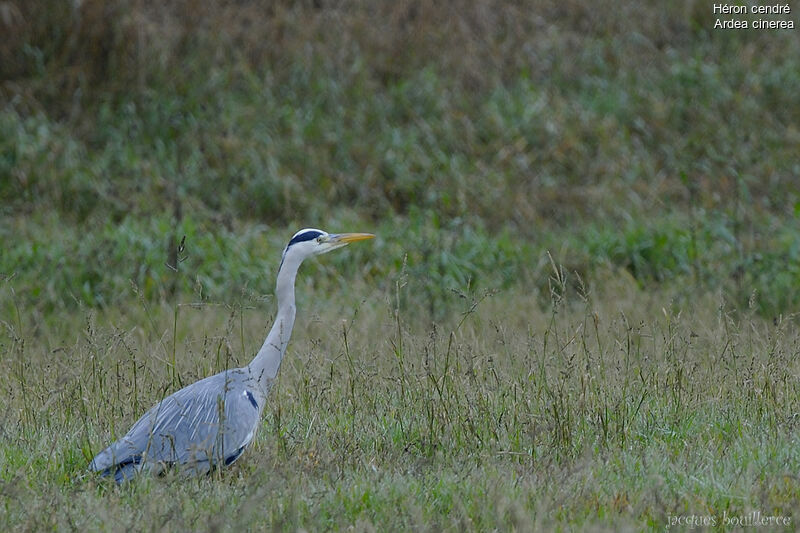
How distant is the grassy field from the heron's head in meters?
0.33

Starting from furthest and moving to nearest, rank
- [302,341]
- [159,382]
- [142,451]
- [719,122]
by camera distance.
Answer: [719,122] → [302,341] → [159,382] → [142,451]

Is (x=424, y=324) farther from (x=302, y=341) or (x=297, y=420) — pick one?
(x=297, y=420)

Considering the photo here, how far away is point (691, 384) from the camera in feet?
19.8

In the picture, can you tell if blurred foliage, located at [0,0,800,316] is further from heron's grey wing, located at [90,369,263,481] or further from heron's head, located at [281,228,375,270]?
heron's grey wing, located at [90,369,263,481]

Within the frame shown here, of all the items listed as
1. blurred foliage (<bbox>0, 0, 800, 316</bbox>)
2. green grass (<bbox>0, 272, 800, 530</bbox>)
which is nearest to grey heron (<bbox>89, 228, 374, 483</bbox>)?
green grass (<bbox>0, 272, 800, 530</bbox>)

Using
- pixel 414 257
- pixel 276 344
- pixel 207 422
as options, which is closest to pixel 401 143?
pixel 414 257

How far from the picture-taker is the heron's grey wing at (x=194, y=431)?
4.79 metres

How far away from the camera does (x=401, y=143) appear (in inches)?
528

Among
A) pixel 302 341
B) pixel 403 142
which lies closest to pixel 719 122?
pixel 403 142

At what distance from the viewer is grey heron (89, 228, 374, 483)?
15.8ft

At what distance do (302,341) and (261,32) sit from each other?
823 centimetres

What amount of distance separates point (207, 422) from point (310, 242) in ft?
3.86

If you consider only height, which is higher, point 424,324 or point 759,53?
point 759,53

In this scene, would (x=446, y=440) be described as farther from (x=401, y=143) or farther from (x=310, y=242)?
(x=401, y=143)
